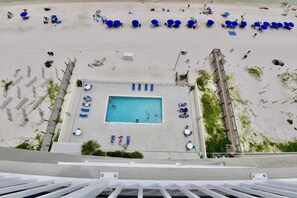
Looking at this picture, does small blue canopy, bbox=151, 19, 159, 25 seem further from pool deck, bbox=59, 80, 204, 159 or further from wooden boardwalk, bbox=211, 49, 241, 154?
pool deck, bbox=59, 80, 204, 159

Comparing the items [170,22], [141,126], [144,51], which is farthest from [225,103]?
[170,22]

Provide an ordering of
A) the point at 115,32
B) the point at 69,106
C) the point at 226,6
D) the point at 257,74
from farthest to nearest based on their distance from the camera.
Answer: the point at 226,6 < the point at 115,32 < the point at 257,74 < the point at 69,106

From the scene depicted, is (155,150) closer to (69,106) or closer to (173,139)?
(173,139)

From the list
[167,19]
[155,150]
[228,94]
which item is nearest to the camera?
[155,150]

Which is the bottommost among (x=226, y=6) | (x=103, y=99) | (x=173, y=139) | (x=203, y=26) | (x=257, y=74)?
(x=173, y=139)

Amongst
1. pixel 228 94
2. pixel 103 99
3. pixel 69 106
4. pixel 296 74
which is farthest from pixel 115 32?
pixel 296 74

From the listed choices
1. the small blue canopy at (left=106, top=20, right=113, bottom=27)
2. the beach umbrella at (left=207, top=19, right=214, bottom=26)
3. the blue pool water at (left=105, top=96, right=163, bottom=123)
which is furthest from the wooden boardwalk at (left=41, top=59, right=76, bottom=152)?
the beach umbrella at (left=207, top=19, right=214, bottom=26)

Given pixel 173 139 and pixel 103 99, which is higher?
pixel 103 99

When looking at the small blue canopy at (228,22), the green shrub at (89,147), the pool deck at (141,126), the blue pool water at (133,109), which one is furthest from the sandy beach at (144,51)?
Result: the green shrub at (89,147)
